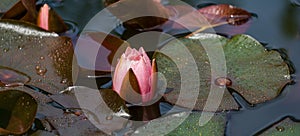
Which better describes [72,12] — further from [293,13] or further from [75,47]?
[293,13]

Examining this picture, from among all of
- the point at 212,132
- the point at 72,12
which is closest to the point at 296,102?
the point at 212,132

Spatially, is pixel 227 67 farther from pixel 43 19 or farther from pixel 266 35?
pixel 43 19

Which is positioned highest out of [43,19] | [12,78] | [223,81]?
[43,19]

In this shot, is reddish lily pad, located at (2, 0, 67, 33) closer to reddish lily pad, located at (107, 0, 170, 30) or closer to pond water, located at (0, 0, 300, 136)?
pond water, located at (0, 0, 300, 136)

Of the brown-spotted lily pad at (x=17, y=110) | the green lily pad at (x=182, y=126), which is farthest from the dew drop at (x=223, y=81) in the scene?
the brown-spotted lily pad at (x=17, y=110)

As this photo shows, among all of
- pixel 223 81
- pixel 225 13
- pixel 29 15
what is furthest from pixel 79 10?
pixel 223 81

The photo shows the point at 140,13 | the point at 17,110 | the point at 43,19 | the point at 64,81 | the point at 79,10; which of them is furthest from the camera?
the point at 79,10

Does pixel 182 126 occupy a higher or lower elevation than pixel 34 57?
lower

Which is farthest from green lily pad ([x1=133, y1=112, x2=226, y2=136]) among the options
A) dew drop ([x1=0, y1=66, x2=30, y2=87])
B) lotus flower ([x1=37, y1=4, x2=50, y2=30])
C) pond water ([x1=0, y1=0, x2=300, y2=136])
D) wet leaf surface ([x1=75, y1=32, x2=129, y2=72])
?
lotus flower ([x1=37, y1=4, x2=50, y2=30])
